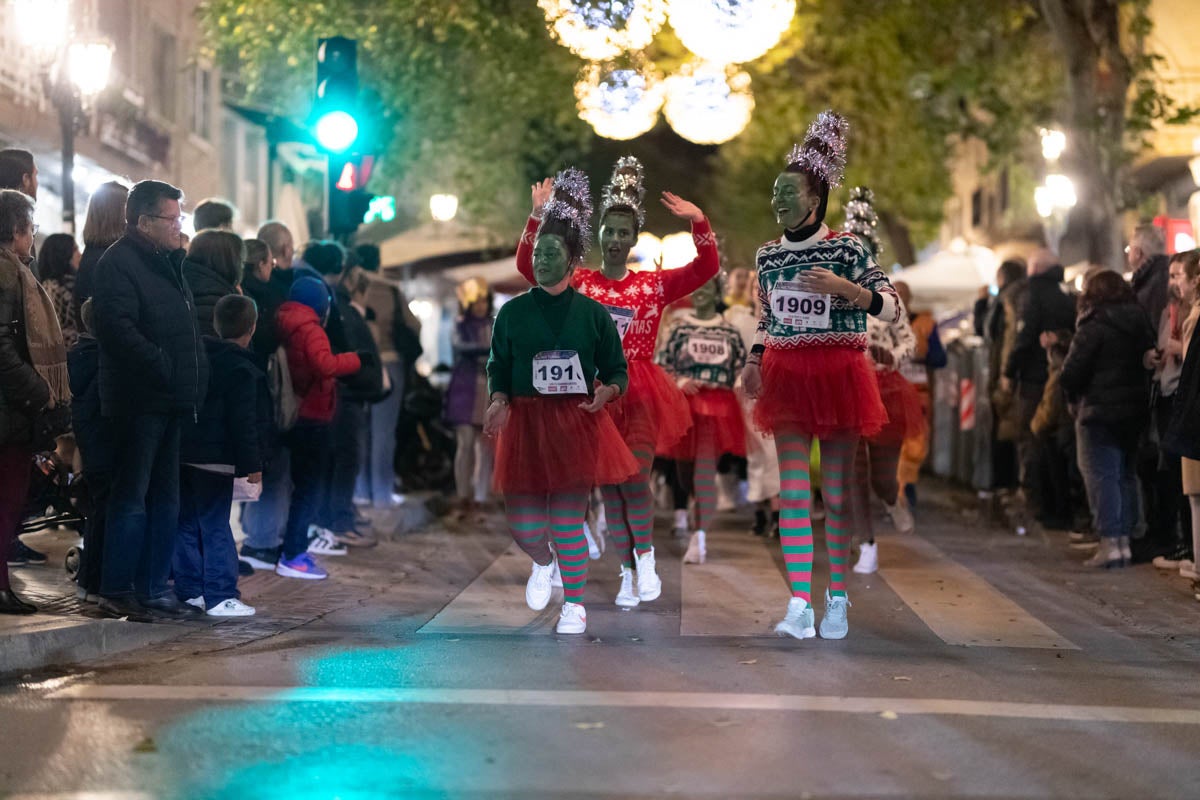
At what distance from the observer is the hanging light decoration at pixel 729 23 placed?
45.9 feet

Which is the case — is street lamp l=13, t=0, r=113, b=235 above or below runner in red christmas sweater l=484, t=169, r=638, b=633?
above

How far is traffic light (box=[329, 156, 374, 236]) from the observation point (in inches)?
578

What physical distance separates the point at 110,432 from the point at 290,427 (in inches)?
88.3

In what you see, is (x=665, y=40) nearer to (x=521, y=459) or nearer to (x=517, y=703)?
(x=521, y=459)

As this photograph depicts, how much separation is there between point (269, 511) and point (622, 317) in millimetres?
2945

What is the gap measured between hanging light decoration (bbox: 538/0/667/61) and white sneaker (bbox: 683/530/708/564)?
4.57 meters

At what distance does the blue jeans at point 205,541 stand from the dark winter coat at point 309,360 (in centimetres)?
165

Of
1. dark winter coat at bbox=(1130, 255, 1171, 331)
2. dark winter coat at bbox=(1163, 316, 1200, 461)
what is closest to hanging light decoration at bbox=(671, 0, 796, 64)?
dark winter coat at bbox=(1130, 255, 1171, 331)

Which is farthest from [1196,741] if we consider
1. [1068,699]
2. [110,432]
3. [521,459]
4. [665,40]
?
[665,40]

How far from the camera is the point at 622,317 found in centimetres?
973

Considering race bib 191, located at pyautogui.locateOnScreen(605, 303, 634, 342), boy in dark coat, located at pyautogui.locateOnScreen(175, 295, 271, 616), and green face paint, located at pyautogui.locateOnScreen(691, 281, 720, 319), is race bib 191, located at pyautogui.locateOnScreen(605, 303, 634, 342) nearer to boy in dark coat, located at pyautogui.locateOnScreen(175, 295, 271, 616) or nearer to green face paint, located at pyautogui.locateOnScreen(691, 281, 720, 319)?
boy in dark coat, located at pyautogui.locateOnScreen(175, 295, 271, 616)

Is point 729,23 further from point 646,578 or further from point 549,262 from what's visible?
point 549,262

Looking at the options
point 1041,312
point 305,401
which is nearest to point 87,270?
point 305,401

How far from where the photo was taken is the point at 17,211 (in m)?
8.17
